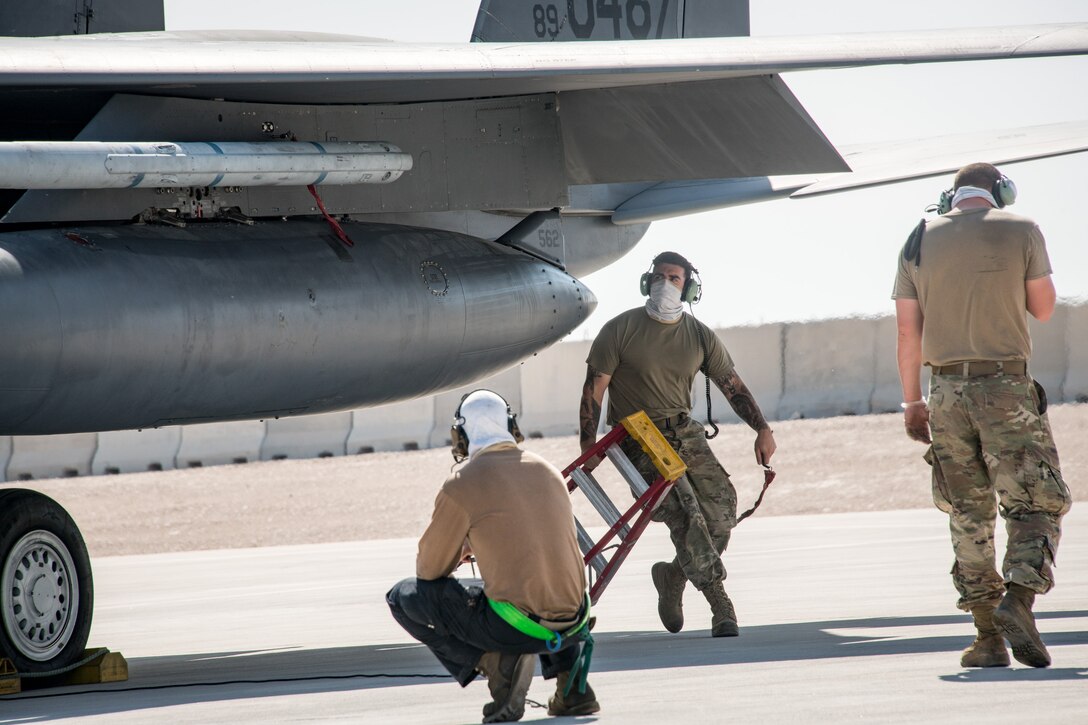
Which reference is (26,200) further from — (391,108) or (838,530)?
(838,530)

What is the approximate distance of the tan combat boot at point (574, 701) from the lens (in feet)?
19.6

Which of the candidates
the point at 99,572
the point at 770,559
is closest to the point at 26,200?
the point at 770,559

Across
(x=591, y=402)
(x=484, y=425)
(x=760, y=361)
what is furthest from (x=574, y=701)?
(x=760, y=361)

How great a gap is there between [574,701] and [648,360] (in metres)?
3.57

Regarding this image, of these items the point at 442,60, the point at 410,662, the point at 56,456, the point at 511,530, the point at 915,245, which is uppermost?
the point at 442,60

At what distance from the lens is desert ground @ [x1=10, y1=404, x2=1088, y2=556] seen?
20500mm

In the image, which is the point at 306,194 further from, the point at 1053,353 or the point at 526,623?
the point at 1053,353

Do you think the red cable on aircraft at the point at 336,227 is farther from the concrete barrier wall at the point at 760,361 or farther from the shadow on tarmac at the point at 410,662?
the concrete barrier wall at the point at 760,361

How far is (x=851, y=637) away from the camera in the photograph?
8.16 metres

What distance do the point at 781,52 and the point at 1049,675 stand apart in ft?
13.6

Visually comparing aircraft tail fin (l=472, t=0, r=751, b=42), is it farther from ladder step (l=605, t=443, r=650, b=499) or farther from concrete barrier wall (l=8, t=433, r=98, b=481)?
concrete barrier wall (l=8, t=433, r=98, b=481)

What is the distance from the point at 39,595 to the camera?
8.09 meters

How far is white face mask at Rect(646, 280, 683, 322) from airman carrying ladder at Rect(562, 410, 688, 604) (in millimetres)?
763

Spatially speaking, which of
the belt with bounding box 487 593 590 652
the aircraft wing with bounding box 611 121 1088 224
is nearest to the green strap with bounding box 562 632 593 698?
the belt with bounding box 487 593 590 652
